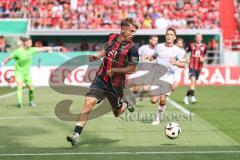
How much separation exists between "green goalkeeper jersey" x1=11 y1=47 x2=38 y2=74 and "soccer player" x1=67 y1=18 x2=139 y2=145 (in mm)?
9357

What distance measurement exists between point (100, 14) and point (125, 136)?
88.7 ft

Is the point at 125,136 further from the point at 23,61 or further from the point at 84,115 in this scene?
the point at 23,61

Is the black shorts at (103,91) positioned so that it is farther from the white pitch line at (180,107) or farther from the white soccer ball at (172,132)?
the white pitch line at (180,107)

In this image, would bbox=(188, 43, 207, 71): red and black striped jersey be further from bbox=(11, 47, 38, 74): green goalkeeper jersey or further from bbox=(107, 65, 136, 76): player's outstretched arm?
bbox=(107, 65, 136, 76): player's outstretched arm

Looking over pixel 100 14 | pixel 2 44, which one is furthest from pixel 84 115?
pixel 100 14

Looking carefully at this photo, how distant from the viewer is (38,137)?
13.0 metres

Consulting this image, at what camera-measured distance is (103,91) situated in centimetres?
1177

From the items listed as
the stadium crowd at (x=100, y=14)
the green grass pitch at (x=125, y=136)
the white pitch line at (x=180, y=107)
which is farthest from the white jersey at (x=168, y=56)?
the stadium crowd at (x=100, y=14)

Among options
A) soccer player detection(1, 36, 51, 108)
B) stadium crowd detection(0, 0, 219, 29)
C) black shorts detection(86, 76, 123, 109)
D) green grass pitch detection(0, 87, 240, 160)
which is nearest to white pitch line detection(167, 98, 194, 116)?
green grass pitch detection(0, 87, 240, 160)

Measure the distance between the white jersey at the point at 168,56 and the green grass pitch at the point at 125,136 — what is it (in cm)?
118

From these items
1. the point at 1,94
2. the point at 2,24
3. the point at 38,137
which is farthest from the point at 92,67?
the point at 38,137

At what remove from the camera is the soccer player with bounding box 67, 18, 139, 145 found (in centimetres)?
1150

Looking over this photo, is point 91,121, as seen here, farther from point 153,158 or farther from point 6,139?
point 153,158

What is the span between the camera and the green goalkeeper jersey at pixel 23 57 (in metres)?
20.8
